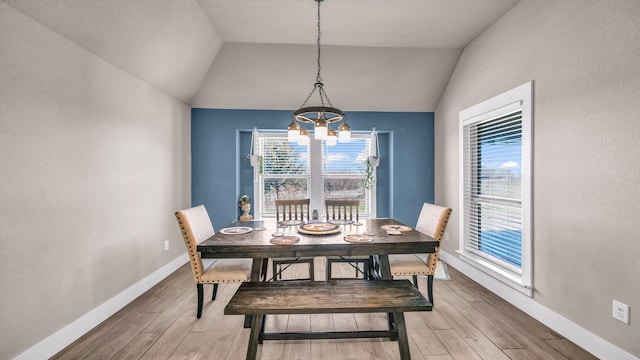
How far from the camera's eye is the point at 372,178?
4.36m

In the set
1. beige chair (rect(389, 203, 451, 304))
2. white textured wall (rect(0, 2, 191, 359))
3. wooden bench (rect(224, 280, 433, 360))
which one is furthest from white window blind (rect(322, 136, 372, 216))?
wooden bench (rect(224, 280, 433, 360))

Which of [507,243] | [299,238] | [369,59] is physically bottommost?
[507,243]

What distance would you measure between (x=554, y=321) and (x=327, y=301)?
1.90 metres

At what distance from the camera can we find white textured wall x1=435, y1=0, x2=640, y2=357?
5.73 feet

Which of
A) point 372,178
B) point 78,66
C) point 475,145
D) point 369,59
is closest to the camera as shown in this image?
point 78,66

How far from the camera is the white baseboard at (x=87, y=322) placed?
6.00 feet

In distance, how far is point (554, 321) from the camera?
87.7 inches

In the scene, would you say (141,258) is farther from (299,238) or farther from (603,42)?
(603,42)

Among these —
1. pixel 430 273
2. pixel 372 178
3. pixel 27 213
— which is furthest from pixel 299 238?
pixel 372 178

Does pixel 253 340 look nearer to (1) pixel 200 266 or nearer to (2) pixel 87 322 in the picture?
(1) pixel 200 266

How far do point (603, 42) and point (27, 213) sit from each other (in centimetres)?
389

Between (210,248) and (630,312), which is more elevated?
(210,248)

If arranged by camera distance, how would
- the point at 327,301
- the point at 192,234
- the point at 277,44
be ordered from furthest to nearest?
the point at 277,44 → the point at 192,234 → the point at 327,301

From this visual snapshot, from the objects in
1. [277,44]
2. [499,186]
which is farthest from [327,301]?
[277,44]
